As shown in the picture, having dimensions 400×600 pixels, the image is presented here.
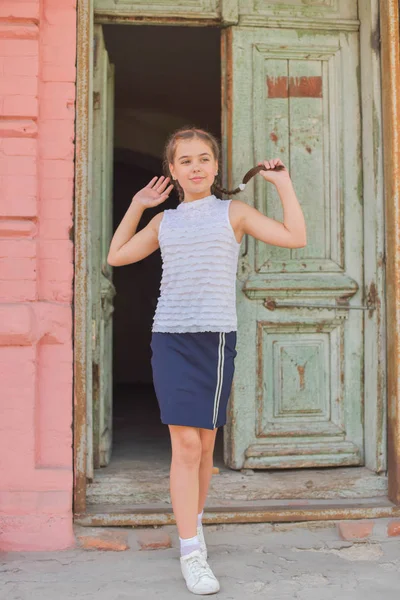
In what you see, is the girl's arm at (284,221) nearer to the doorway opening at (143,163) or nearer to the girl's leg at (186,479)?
the girl's leg at (186,479)

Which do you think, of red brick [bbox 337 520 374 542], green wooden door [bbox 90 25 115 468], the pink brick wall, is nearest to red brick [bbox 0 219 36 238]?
the pink brick wall

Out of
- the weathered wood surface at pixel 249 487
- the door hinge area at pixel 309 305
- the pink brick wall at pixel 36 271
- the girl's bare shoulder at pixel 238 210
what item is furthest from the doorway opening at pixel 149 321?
the girl's bare shoulder at pixel 238 210

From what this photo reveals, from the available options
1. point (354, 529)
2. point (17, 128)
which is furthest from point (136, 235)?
point (354, 529)

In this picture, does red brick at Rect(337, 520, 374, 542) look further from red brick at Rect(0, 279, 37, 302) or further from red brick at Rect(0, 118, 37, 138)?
red brick at Rect(0, 118, 37, 138)

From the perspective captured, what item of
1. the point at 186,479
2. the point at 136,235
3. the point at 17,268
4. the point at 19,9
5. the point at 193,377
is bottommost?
the point at 186,479

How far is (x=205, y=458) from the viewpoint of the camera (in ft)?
9.33

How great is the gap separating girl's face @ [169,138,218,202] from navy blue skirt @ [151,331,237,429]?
631mm

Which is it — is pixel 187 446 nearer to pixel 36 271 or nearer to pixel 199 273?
pixel 199 273

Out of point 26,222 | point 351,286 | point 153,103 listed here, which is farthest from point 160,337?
point 153,103

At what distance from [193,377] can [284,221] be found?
73 cm

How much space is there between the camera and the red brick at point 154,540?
312 centimetres

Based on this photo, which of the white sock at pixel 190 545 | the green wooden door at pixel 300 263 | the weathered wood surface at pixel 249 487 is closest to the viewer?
the white sock at pixel 190 545

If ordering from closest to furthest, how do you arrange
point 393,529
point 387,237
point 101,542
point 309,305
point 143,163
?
point 101,542, point 393,529, point 387,237, point 309,305, point 143,163

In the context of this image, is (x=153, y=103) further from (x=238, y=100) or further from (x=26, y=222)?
(x=26, y=222)
